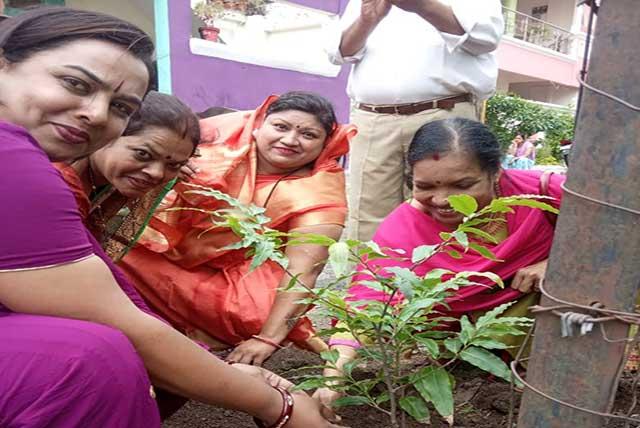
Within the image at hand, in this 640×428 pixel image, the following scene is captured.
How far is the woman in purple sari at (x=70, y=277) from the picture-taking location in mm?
908

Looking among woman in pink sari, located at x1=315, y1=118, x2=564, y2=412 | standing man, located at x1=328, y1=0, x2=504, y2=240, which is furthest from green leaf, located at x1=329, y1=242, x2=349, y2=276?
standing man, located at x1=328, y1=0, x2=504, y2=240

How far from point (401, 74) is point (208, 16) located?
475 cm

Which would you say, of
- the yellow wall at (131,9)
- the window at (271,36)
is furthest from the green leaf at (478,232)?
the yellow wall at (131,9)

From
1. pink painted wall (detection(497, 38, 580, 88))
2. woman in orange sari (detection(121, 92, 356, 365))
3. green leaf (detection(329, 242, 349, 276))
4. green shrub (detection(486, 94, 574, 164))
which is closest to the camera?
green leaf (detection(329, 242, 349, 276))

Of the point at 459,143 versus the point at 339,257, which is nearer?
the point at 339,257

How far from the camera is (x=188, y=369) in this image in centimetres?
106

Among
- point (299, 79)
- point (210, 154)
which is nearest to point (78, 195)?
point (210, 154)

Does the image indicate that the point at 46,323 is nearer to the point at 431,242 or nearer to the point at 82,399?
the point at 82,399

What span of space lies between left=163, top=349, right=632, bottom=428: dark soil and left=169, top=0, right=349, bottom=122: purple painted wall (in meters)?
3.78

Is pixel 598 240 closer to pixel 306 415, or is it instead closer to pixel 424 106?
pixel 306 415

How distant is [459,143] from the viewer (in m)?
1.69

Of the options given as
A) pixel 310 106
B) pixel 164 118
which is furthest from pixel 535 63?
pixel 164 118

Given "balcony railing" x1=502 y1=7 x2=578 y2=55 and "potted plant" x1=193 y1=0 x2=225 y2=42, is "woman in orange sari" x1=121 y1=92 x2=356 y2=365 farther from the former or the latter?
"balcony railing" x1=502 y1=7 x2=578 y2=55

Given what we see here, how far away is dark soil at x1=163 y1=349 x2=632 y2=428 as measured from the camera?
60.6 inches
